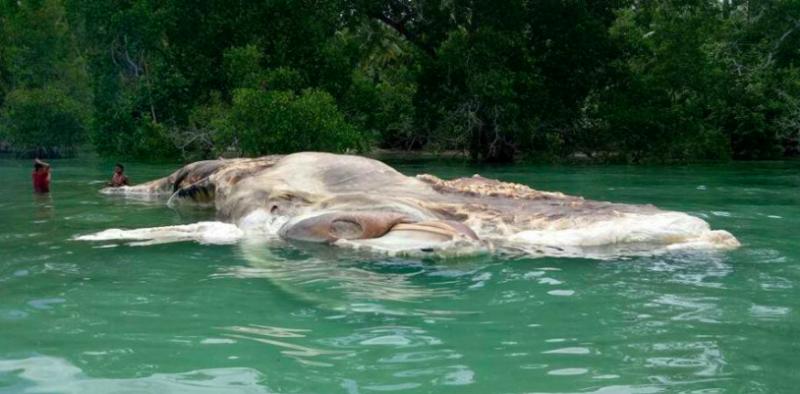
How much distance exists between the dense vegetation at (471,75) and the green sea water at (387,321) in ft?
48.9

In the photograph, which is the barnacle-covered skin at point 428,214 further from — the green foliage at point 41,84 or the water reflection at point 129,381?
the green foliage at point 41,84

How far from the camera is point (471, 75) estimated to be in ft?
82.9

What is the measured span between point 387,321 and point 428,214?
333cm

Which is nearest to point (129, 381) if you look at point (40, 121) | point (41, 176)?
point (41, 176)

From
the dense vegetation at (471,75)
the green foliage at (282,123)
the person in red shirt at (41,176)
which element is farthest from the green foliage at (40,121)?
the person in red shirt at (41,176)

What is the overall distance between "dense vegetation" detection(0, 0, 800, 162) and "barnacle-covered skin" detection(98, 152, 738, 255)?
11.7 m

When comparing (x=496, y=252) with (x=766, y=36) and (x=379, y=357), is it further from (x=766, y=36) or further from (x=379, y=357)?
(x=766, y=36)

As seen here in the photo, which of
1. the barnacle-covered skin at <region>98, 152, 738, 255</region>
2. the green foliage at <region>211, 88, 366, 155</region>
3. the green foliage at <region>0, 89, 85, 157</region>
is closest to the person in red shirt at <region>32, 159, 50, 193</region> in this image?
the green foliage at <region>211, 88, 366, 155</region>

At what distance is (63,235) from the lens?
29.3ft

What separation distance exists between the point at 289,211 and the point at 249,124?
11041 millimetres

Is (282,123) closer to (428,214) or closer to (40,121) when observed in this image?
(428,214)

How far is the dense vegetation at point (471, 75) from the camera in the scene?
24.1 meters

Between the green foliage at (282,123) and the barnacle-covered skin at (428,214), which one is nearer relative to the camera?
the barnacle-covered skin at (428,214)

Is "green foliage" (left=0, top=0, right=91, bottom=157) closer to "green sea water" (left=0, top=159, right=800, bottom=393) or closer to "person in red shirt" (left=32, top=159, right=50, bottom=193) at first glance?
"person in red shirt" (left=32, top=159, right=50, bottom=193)
